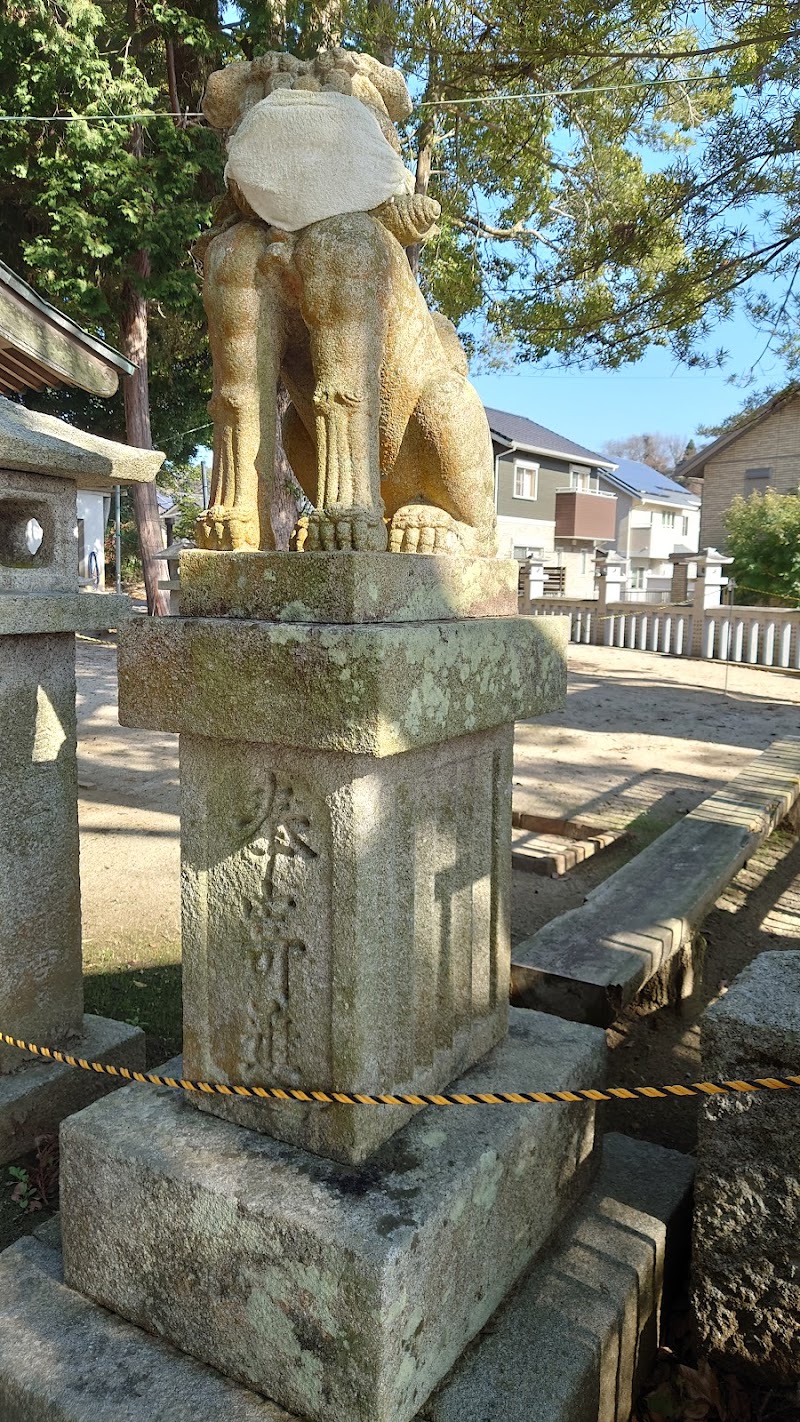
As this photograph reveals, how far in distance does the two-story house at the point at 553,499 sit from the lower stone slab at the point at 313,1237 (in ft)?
80.3

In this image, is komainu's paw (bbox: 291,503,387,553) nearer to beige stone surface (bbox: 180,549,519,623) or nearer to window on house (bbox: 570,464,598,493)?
beige stone surface (bbox: 180,549,519,623)

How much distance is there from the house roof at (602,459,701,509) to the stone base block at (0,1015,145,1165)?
1297 inches

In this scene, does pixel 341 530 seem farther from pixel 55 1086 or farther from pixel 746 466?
pixel 746 466

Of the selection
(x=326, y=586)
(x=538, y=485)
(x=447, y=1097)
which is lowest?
(x=447, y=1097)

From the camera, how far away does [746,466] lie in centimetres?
2539

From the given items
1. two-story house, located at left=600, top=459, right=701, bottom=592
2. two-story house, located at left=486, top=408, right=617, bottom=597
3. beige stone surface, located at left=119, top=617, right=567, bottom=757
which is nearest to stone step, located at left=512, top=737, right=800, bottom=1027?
beige stone surface, located at left=119, top=617, right=567, bottom=757

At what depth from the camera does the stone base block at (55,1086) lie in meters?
2.63

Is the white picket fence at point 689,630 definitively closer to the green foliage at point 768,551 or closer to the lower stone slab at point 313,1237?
the green foliage at point 768,551

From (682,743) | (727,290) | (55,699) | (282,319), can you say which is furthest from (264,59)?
(682,743)

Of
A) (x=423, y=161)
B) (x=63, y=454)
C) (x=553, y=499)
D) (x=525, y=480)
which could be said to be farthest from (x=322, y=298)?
(x=553, y=499)

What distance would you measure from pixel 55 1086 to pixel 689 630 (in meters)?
13.6

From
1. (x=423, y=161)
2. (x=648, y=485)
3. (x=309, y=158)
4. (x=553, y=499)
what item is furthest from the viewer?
(x=648, y=485)

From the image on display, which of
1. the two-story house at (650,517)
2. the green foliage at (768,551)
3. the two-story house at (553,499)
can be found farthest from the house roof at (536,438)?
the green foliage at (768,551)

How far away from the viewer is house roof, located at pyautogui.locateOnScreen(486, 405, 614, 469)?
27.4 meters
